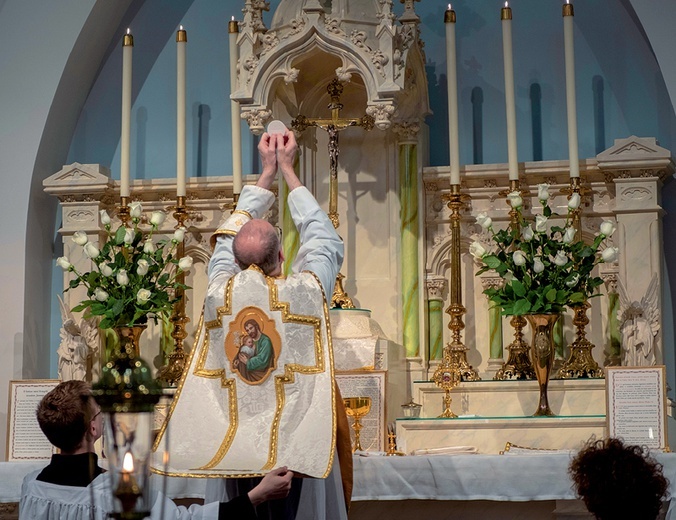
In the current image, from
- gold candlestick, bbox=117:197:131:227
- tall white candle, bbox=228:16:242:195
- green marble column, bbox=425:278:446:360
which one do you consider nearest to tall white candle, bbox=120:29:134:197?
gold candlestick, bbox=117:197:131:227

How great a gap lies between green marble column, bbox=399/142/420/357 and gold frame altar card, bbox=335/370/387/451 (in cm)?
122

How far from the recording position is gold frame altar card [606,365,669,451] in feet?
18.4

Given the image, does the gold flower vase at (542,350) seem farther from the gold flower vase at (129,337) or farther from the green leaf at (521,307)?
the gold flower vase at (129,337)

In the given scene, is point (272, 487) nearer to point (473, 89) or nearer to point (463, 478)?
point (463, 478)

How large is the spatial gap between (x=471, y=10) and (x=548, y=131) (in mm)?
916

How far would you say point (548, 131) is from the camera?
7656 millimetres

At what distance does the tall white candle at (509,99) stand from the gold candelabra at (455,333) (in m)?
0.32

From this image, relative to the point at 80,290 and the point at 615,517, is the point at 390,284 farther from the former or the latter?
the point at 615,517

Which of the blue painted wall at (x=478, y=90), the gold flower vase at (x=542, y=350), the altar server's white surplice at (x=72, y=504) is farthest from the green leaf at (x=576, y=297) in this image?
the altar server's white surplice at (x=72, y=504)

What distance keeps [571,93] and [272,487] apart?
354cm

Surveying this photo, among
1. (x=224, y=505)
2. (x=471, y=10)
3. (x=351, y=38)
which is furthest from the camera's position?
(x=471, y=10)

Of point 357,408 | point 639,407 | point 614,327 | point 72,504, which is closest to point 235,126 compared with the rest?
point 357,408

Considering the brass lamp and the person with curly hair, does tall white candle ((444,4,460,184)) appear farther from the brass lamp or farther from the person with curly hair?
the brass lamp

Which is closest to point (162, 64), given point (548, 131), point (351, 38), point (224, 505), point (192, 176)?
point (192, 176)
